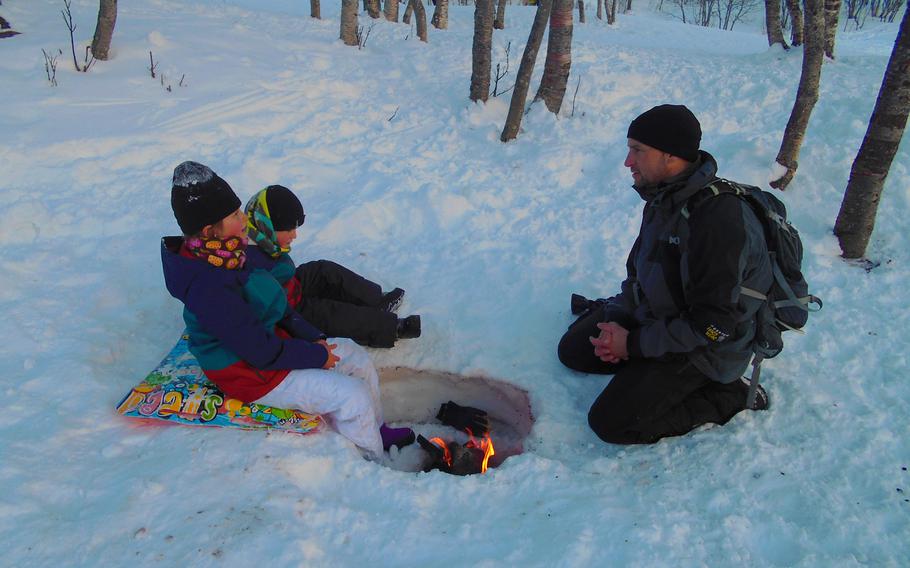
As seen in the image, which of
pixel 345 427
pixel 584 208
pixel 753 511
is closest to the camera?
pixel 753 511

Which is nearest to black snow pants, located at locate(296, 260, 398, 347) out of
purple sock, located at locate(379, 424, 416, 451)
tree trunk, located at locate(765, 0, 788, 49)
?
purple sock, located at locate(379, 424, 416, 451)

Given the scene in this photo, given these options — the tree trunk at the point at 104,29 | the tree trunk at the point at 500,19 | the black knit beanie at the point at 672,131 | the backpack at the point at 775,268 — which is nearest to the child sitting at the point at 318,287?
the black knit beanie at the point at 672,131

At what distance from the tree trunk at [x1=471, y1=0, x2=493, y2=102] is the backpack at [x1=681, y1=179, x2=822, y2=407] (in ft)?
15.5

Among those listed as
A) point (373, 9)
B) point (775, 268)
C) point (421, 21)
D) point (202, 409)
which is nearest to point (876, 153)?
point (775, 268)

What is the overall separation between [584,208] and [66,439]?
13.6ft

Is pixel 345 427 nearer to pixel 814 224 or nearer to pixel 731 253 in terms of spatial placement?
pixel 731 253

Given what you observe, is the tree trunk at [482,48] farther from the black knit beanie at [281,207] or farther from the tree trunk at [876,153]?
the black knit beanie at [281,207]

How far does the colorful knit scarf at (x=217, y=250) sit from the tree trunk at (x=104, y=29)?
6607mm

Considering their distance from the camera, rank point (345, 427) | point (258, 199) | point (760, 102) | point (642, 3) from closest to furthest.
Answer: point (345, 427) → point (258, 199) → point (760, 102) → point (642, 3)

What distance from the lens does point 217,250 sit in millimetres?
2748

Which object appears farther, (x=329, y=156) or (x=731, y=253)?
(x=329, y=156)

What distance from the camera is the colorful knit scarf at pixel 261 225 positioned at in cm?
331

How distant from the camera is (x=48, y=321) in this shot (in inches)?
148

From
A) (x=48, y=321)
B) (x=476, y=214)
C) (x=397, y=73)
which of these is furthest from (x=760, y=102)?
(x=48, y=321)
